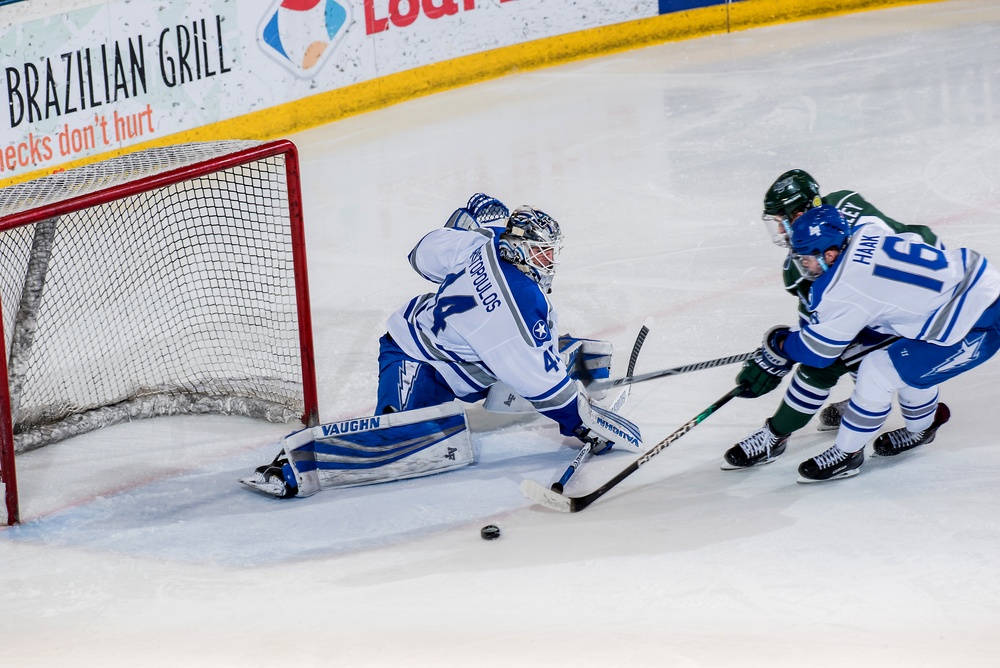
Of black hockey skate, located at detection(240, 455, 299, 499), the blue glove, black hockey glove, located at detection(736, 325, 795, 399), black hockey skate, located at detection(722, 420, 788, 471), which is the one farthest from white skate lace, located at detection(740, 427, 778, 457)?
black hockey skate, located at detection(240, 455, 299, 499)

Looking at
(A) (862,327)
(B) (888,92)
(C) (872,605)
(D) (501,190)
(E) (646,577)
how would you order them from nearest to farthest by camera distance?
1. (C) (872,605)
2. (E) (646,577)
3. (A) (862,327)
4. (D) (501,190)
5. (B) (888,92)

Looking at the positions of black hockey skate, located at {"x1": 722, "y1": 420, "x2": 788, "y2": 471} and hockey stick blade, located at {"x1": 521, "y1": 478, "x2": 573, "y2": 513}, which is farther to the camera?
black hockey skate, located at {"x1": 722, "y1": 420, "x2": 788, "y2": 471}

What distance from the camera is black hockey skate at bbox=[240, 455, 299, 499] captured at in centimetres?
378

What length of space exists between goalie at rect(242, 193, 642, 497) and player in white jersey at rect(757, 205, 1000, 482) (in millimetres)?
652

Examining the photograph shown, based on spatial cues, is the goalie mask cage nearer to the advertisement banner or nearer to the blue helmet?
the advertisement banner

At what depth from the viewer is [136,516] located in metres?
3.74

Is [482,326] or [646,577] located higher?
[482,326]

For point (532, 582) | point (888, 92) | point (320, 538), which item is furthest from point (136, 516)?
point (888, 92)

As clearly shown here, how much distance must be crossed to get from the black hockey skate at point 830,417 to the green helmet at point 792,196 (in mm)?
664

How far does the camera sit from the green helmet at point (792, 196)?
3.77 meters

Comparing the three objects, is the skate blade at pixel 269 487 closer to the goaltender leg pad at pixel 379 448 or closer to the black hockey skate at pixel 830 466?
the goaltender leg pad at pixel 379 448

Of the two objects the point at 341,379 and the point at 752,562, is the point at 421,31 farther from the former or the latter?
the point at 752,562

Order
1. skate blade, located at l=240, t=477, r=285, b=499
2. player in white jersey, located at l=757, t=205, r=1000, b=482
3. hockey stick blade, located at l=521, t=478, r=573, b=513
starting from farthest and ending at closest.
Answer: skate blade, located at l=240, t=477, r=285, b=499
hockey stick blade, located at l=521, t=478, r=573, b=513
player in white jersey, located at l=757, t=205, r=1000, b=482

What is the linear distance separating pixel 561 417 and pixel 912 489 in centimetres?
98
